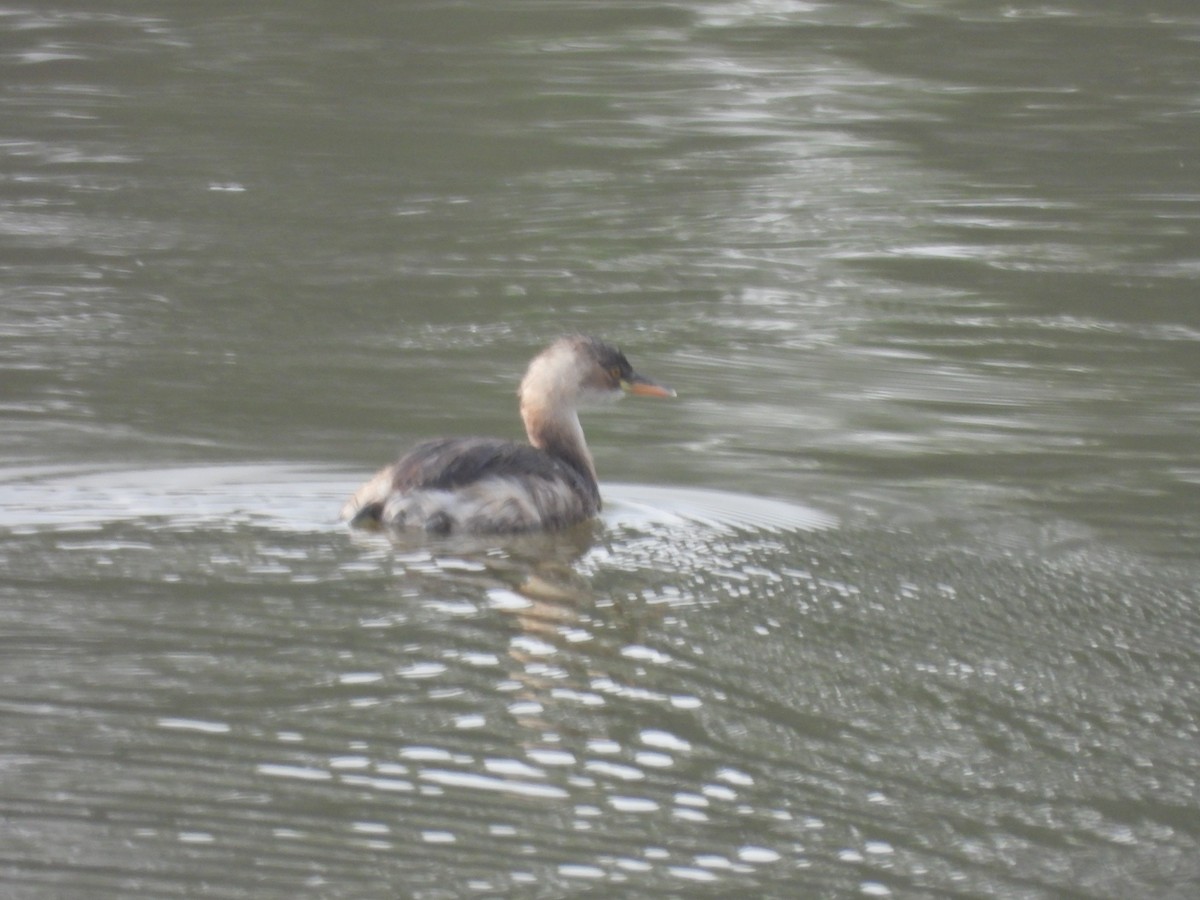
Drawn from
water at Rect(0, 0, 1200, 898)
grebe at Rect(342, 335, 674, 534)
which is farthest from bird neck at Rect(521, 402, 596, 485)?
water at Rect(0, 0, 1200, 898)

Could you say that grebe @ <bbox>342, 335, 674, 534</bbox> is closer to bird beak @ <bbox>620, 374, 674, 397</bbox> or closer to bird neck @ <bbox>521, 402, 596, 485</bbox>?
bird neck @ <bbox>521, 402, 596, 485</bbox>

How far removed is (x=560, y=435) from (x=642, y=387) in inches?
18.3

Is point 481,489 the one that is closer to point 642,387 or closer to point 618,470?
point 618,470

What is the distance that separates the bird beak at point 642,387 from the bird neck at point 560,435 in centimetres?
27

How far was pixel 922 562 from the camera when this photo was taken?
23.9 feet

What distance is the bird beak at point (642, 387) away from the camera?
875 centimetres

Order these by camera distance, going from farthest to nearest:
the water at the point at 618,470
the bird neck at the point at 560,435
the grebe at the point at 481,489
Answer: the bird neck at the point at 560,435
the grebe at the point at 481,489
the water at the point at 618,470

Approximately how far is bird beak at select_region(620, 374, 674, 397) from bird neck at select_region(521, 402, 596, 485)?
0.90 ft

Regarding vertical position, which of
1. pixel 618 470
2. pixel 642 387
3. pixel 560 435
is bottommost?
pixel 618 470

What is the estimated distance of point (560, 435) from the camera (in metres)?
8.46

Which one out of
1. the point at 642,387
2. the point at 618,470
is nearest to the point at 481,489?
the point at 618,470

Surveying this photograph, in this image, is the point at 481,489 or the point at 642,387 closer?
the point at 481,489

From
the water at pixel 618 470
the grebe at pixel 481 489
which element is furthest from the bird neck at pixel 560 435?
the water at pixel 618 470

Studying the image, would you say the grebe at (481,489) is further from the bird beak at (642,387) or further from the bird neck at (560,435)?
the bird beak at (642,387)
